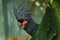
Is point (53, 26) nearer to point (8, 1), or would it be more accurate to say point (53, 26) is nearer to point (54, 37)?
point (54, 37)

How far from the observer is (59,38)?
0.59 metres

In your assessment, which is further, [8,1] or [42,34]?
[8,1]

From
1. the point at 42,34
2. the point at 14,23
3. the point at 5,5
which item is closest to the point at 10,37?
the point at 14,23

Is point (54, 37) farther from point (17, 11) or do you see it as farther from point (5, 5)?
point (5, 5)

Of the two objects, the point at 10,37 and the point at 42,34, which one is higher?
the point at 42,34

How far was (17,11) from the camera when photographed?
972 millimetres

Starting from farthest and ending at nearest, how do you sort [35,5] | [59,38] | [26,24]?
[35,5] → [26,24] → [59,38]

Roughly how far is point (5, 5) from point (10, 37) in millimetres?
214

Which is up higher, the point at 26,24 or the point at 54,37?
the point at 54,37

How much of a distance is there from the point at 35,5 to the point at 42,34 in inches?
20.5

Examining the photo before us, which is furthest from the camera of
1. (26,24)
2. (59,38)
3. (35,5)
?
(35,5)

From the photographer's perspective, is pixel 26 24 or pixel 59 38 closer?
pixel 59 38

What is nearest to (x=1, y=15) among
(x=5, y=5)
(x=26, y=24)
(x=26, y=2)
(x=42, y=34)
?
(x=5, y=5)

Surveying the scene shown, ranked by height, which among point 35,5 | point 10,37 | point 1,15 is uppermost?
point 35,5
